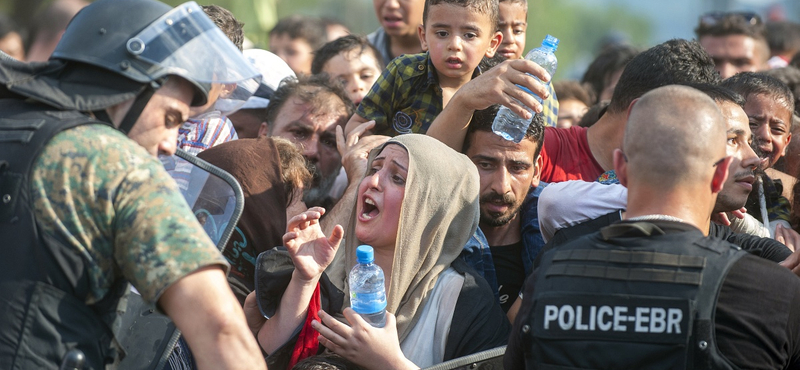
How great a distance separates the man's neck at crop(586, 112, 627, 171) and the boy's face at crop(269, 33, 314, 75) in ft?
12.8

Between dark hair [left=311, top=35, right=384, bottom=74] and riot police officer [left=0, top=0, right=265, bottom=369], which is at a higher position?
dark hair [left=311, top=35, right=384, bottom=74]

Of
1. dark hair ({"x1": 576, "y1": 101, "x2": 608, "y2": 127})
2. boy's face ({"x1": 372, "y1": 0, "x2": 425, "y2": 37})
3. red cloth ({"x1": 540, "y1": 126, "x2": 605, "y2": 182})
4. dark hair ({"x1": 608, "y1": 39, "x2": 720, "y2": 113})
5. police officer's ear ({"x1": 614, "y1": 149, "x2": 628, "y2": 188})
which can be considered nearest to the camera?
police officer's ear ({"x1": 614, "y1": 149, "x2": 628, "y2": 188})

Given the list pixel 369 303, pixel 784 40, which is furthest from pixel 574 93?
pixel 369 303

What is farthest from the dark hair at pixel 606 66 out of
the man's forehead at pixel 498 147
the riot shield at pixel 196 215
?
the riot shield at pixel 196 215

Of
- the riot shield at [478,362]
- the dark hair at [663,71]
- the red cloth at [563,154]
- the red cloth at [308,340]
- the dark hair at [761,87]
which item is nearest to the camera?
the riot shield at [478,362]

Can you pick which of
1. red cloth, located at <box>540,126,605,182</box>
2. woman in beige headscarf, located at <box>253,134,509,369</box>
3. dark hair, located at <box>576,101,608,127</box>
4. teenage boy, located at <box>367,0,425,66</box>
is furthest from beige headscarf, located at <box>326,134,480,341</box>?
teenage boy, located at <box>367,0,425,66</box>

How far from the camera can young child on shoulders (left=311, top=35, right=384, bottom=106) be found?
6230mm

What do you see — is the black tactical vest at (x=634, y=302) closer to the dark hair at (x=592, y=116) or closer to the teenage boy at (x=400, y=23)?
the dark hair at (x=592, y=116)

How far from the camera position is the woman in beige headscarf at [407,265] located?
351 cm

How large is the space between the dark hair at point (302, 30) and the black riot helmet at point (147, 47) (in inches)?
217

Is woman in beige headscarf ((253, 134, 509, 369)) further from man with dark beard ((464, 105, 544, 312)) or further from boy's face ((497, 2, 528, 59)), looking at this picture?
boy's face ((497, 2, 528, 59))

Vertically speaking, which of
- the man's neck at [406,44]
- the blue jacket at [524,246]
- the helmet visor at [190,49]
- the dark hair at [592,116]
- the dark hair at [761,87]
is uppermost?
the dark hair at [761,87]

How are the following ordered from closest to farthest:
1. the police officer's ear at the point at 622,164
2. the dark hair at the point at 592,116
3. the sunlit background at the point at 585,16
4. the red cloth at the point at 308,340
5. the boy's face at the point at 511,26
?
the police officer's ear at the point at 622,164 → the red cloth at the point at 308,340 → the boy's face at the point at 511,26 → the dark hair at the point at 592,116 → the sunlit background at the point at 585,16

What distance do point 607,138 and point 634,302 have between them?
7.32 ft
